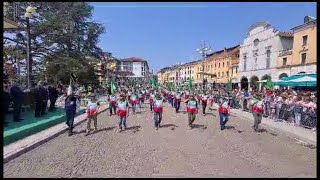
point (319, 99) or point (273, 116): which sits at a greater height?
point (319, 99)

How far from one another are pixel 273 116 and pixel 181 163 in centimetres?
1172

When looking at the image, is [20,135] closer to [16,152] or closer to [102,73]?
[16,152]

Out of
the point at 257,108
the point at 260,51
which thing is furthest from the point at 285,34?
Answer: the point at 257,108

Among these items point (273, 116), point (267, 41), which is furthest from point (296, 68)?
point (273, 116)

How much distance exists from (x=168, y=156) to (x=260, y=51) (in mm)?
A: 45530

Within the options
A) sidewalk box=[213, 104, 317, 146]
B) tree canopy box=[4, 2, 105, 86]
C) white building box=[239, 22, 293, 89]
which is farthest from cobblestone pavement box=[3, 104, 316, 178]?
white building box=[239, 22, 293, 89]

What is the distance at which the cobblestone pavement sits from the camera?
26.0 feet

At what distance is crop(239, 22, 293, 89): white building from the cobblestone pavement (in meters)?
34.2

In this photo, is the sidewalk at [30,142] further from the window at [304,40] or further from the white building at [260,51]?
the white building at [260,51]

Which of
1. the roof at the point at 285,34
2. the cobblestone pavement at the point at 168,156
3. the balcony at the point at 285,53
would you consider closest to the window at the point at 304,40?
the balcony at the point at 285,53

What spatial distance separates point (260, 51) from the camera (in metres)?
52.3

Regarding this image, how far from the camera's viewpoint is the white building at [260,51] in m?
47.5

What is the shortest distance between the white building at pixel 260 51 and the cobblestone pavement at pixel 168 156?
34165 mm

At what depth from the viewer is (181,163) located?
873cm
